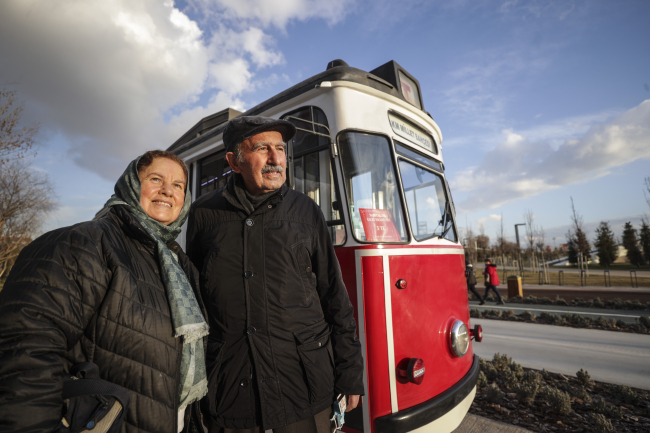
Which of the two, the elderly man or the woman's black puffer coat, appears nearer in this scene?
the woman's black puffer coat

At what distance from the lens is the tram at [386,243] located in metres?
2.49

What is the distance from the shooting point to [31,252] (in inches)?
41.7

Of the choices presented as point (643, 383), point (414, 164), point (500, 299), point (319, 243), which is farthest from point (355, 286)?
point (500, 299)

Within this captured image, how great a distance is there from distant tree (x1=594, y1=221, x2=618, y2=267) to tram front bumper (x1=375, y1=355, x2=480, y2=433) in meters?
57.3

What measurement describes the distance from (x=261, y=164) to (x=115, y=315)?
101 cm

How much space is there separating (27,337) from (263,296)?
88 centimetres

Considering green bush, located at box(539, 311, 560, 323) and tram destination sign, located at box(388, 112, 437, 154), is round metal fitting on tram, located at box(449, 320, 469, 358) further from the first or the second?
green bush, located at box(539, 311, 560, 323)

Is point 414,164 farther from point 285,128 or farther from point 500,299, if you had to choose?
point 500,299

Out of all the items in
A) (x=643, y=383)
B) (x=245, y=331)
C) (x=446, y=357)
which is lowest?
(x=643, y=383)

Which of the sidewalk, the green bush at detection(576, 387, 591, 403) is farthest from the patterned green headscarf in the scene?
the sidewalk

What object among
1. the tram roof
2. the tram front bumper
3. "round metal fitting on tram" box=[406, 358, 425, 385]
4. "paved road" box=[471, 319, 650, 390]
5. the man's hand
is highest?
the tram roof

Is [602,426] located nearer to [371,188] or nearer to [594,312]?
[371,188]

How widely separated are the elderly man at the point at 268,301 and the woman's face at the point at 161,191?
10.0 inches

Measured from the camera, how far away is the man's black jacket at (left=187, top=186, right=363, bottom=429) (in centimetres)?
157
